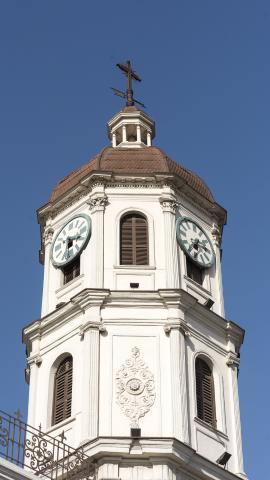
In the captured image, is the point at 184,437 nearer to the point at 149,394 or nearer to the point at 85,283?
the point at 149,394

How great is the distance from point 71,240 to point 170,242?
129 inches

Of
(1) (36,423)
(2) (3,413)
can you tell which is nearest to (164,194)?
(1) (36,423)

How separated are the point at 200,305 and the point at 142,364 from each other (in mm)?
3073

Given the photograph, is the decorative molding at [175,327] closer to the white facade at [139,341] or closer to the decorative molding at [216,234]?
the white facade at [139,341]

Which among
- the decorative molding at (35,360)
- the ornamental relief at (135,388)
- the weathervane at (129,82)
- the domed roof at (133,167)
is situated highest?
the weathervane at (129,82)

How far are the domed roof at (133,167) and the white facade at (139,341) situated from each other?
1.32 ft

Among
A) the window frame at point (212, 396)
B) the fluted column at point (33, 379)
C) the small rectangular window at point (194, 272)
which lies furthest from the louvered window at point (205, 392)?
the fluted column at point (33, 379)

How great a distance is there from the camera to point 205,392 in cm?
3300

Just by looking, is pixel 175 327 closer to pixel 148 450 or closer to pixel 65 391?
pixel 65 391

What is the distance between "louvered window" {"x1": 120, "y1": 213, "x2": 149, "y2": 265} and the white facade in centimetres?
24

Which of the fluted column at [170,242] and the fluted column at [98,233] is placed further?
the fluted column at [170,242]

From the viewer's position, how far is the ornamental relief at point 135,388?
31.0 meters

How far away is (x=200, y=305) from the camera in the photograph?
34.0 meters

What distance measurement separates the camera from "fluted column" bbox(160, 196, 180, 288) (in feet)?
112
